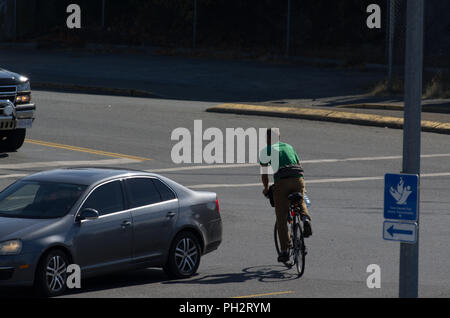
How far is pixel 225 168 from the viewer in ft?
74.5

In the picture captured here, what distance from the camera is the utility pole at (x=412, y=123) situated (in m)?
8.94

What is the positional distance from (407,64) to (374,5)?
1382 inches

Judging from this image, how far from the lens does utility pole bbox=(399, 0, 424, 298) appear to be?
352 inches

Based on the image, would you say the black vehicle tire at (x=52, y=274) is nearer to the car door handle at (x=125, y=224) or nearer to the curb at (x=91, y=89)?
the car door handle at (x=125, y=224)

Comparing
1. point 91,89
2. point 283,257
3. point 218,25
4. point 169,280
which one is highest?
point 218,25

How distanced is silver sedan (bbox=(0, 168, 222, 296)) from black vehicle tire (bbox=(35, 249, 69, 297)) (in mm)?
11

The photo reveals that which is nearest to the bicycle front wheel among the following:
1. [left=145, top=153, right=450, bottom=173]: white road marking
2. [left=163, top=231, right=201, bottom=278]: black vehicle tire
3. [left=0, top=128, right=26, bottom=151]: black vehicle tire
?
[left=163, top=231, right=201, bottom=278]: black vehicle tire

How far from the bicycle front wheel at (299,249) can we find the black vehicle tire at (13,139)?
12.4 meters

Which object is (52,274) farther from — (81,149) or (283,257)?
(81,149)

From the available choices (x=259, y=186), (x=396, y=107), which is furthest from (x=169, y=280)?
(x=396, y=107)

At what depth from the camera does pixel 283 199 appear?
1355 centimetres

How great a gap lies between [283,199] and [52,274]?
365 centimetres

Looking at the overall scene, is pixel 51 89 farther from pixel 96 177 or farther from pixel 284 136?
pixel 96 177

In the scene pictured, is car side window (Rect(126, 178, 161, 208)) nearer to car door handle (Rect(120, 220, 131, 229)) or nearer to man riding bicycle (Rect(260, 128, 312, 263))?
car door handle (Rect(120, 220, 131, 229))
